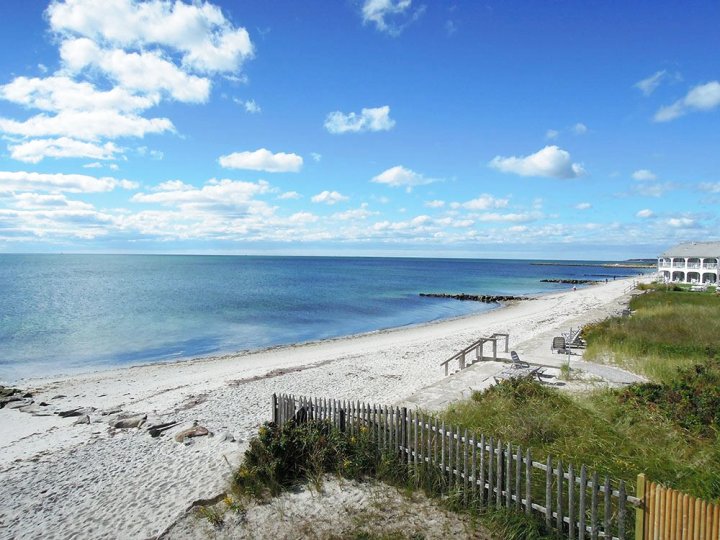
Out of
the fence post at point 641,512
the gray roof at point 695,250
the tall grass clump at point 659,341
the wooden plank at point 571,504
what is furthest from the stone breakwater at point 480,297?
the fence post at point 641,512

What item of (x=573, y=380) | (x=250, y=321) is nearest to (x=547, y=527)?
(x=573, y=380)

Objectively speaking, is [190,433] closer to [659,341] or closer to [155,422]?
[155,422]

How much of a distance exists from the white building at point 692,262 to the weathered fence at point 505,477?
2639 inches

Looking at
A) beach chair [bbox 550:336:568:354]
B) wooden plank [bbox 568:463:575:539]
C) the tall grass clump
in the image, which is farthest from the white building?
wooden plank [bbox 568:463:575:539]

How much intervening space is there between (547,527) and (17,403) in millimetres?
20512

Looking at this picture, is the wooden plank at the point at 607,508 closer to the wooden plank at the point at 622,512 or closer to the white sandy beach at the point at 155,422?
the wooden plank at the point at 622,512

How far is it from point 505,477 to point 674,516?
2.51 meters

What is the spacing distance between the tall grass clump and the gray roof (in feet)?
137

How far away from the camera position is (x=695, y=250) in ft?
209

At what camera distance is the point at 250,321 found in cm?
4378

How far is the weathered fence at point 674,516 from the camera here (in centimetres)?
490

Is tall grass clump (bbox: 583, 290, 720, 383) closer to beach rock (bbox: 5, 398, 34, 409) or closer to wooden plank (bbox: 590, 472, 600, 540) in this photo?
wooden plank (bbox: 590, 472, 600, 540)

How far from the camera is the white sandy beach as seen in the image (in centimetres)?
828

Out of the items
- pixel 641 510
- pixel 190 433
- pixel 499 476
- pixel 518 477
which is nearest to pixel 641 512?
pixel 641 510
